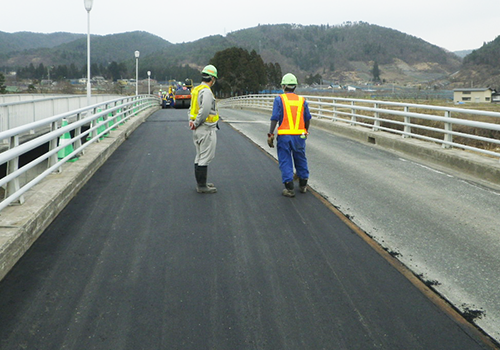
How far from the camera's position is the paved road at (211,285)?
3541 millimetres

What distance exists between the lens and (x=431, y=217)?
22.1ft

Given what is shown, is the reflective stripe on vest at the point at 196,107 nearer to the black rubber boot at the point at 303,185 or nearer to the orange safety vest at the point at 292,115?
the orange safety vest at the point at 292,115

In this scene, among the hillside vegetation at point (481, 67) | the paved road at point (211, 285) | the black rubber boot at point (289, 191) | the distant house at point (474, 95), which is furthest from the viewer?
the hillside vegetation at point (481, 67)

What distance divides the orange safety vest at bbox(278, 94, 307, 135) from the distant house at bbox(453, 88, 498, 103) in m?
124

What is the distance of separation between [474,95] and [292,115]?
420 ft

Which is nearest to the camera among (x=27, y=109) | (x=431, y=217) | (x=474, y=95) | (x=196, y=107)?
(x=431, y=217)

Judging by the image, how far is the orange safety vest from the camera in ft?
25.7

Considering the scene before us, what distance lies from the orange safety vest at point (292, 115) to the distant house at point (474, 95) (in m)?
124

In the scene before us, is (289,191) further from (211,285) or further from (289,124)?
(211,285)

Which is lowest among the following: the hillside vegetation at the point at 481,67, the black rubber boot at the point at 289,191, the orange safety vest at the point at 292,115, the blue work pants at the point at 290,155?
the black rubber boot at the point at 289,191

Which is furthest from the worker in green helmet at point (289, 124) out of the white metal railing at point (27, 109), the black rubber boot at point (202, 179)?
the white metal railing at point (27, 109)

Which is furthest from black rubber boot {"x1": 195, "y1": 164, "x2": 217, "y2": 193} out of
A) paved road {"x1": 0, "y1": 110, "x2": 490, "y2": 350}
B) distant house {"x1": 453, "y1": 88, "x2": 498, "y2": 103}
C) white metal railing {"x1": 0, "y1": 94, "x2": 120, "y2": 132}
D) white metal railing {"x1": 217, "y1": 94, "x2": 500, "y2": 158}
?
distant house {"x1": 453, "y1": 88, "x2": 498, "y2": 103}

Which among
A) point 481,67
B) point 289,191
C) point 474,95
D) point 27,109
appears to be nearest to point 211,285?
point 289,191

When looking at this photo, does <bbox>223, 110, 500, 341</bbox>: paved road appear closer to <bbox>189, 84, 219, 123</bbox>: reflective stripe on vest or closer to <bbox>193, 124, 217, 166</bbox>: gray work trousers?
<bbox>193, 124, 217, 166</bbox>: gray work trousers
